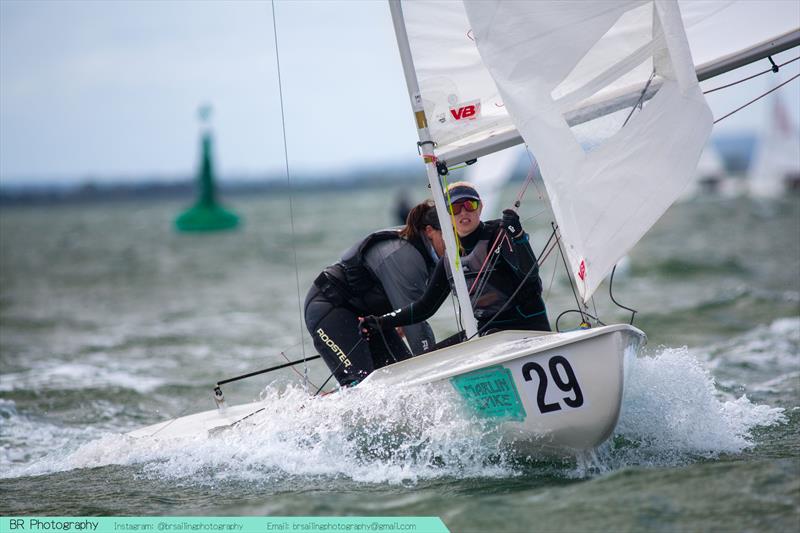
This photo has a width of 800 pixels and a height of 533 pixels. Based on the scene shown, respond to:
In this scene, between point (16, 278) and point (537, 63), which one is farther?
point (16, 278)

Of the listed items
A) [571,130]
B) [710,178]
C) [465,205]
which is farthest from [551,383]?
[710,178]

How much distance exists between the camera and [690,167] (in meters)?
3.84

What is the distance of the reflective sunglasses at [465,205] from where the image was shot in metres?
4.24

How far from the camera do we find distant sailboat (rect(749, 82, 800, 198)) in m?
29.7

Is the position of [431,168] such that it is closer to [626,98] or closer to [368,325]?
[368,325]

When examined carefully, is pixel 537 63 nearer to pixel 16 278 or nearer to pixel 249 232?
pixel 16 278

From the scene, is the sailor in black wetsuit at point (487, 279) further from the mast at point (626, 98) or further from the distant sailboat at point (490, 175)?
the distant sailboat at point (490, 175)

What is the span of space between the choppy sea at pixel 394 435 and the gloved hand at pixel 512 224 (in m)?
0.09

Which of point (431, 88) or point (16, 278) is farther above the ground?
point (16, 278)

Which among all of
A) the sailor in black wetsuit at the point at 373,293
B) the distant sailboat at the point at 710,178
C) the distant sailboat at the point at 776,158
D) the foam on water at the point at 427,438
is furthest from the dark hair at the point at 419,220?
the distant sailboat at the point at 710,178

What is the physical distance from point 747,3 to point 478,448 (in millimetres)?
2329

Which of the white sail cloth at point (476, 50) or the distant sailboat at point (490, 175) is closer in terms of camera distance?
the white sail cloth at point (476, 50)

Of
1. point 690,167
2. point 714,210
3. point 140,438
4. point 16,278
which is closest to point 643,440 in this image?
point 690,167

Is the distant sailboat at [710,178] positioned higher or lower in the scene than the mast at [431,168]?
higher
